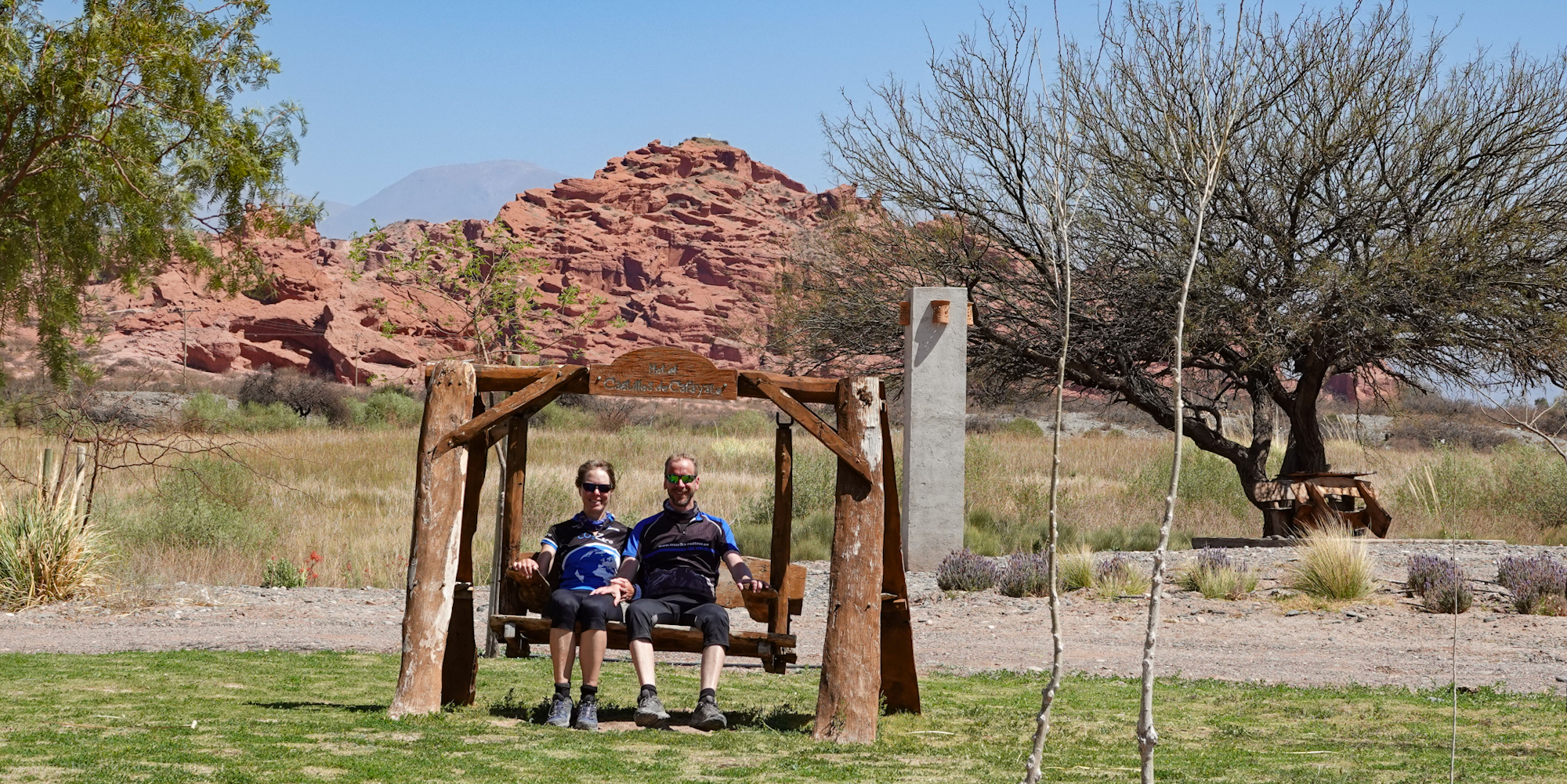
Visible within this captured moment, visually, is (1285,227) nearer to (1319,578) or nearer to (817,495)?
(1319,578)

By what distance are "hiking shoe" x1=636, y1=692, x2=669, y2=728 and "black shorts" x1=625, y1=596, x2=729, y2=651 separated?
257 mm

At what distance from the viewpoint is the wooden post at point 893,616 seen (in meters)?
5.80

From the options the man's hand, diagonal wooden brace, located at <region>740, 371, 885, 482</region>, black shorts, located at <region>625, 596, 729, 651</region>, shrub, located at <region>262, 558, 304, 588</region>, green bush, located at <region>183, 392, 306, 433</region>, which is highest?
green bush, located at <region>183, 392, 306, 433</region>

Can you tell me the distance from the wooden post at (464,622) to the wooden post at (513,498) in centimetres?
15

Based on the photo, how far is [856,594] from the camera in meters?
5.59

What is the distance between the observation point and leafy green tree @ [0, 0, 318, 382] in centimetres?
820

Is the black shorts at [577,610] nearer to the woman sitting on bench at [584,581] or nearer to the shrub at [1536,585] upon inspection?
the woman sitting on bench at [584,581]

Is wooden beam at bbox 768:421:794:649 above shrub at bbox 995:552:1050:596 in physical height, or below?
above

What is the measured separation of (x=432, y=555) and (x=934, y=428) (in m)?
9.11

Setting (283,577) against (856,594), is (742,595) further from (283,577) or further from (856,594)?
(283,577)

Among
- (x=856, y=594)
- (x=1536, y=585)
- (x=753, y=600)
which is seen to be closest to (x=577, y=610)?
(x=753, y=600)

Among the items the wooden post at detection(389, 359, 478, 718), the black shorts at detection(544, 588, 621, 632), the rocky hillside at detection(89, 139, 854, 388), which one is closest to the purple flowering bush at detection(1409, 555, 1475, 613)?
the black shorts at detection(544, 588, 621, 632)

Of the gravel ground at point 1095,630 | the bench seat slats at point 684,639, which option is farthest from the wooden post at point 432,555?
the gravel ground at point 1095,630

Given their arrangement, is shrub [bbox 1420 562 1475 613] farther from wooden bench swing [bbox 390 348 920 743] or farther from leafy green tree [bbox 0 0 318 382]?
leafy green tree [bbox 0 0 318 382]
